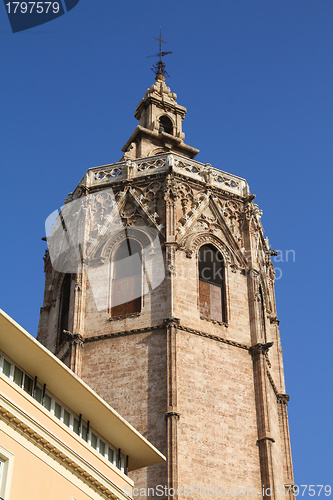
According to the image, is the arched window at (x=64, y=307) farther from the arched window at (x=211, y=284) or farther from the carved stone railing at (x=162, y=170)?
the arched window at (x=211, y=284)

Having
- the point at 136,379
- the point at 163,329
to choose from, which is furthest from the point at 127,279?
the point at 136,379

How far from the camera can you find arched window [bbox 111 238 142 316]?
39688 millimetres

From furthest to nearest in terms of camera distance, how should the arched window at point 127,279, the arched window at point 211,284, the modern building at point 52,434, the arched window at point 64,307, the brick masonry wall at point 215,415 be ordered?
the arched window at point 64,307 → the arched window at point 211,284 → the arched window at point 127,279 → the brick masonry wall at point 215,415 → the modern building at point 52,434

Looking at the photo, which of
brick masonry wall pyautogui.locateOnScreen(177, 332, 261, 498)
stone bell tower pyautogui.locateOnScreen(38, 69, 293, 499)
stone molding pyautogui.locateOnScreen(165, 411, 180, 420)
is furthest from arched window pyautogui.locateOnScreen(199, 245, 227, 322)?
stone molding pyautogui.locateOnScreen(165, 411, 180, 420)

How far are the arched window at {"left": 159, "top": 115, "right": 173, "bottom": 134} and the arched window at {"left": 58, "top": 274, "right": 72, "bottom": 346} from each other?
1115 centimetres

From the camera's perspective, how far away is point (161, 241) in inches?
1603

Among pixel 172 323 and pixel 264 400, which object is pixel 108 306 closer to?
pixel 172 323

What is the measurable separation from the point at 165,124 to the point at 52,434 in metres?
27.8

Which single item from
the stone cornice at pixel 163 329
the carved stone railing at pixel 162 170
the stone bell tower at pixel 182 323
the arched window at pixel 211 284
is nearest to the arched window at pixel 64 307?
the stone bell tower at pixel 182 323

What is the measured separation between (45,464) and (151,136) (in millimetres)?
26033

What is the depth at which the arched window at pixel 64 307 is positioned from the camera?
135 ft

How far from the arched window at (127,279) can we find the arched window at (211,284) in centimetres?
247

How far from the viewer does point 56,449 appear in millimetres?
25109

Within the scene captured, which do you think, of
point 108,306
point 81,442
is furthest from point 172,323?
point 81,442
